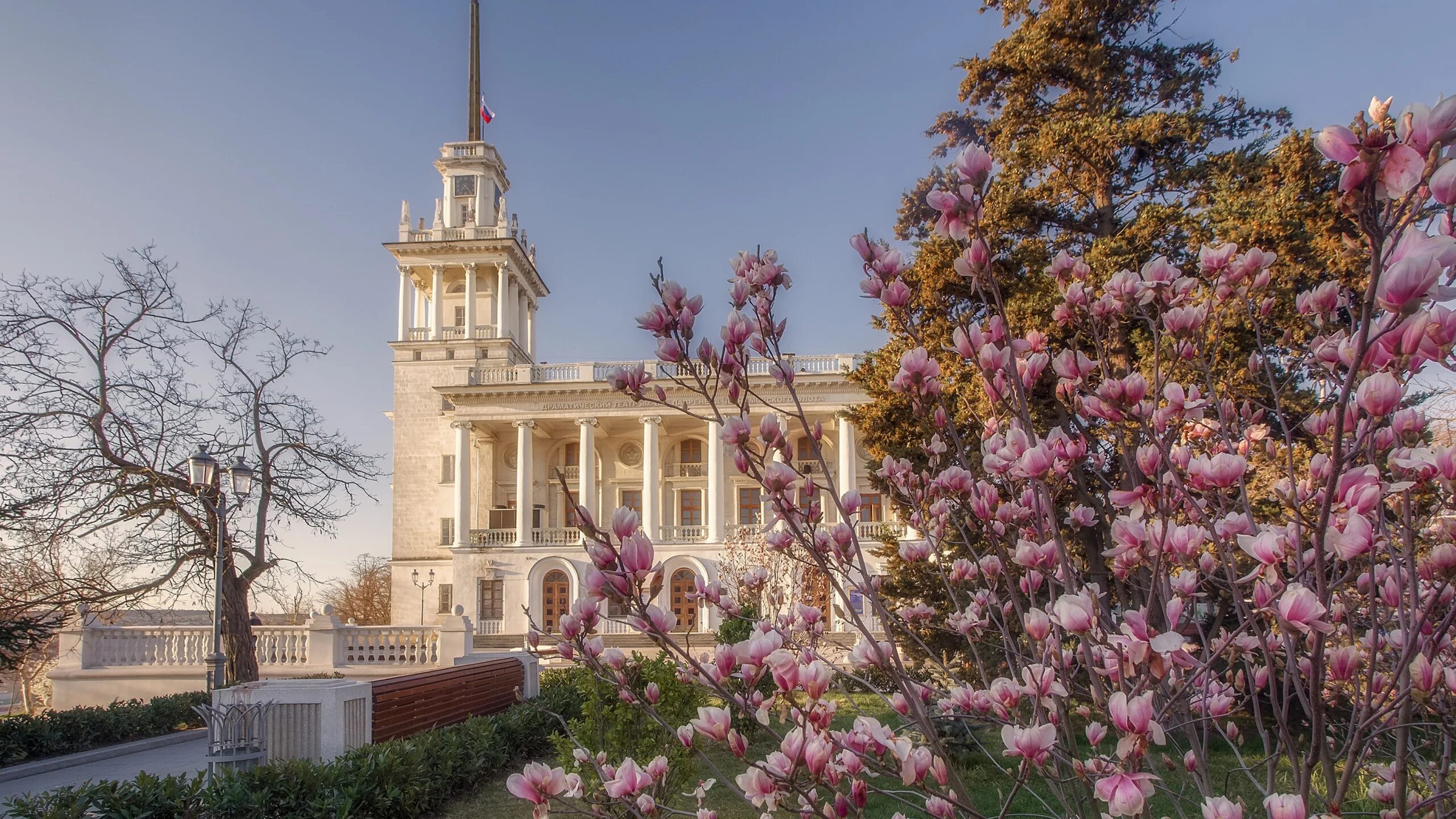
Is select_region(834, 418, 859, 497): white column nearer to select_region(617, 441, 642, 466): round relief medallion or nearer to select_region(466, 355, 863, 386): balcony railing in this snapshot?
select_region(466, 355, 863, 386): balcony railing

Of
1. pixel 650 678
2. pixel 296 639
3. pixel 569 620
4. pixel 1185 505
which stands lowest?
pixel 296 639

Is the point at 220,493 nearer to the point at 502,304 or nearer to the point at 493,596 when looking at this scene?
the point at 493,596

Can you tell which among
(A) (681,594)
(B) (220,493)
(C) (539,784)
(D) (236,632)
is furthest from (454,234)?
(C) (539,784)

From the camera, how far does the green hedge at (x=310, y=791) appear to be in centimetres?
573

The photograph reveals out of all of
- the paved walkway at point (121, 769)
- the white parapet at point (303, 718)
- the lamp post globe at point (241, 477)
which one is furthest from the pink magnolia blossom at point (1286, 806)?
the lamp post globe at point (241, 477)

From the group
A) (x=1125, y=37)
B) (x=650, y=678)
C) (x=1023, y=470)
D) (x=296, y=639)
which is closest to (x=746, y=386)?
(x=1023, y=470)

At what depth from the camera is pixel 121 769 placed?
33.6ft

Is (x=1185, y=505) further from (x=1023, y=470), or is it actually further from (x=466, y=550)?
(x=466, y=550)

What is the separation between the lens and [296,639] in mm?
18984

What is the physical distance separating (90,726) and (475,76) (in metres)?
42.9

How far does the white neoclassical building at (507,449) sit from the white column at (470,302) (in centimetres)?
8

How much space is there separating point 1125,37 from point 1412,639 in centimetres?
1507

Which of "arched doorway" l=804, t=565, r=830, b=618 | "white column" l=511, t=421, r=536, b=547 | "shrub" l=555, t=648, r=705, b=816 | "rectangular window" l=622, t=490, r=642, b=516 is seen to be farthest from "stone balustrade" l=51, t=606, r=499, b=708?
"rectangular window" l=622, t=490, r=642, b=516

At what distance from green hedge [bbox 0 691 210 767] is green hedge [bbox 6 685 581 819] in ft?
13.8
